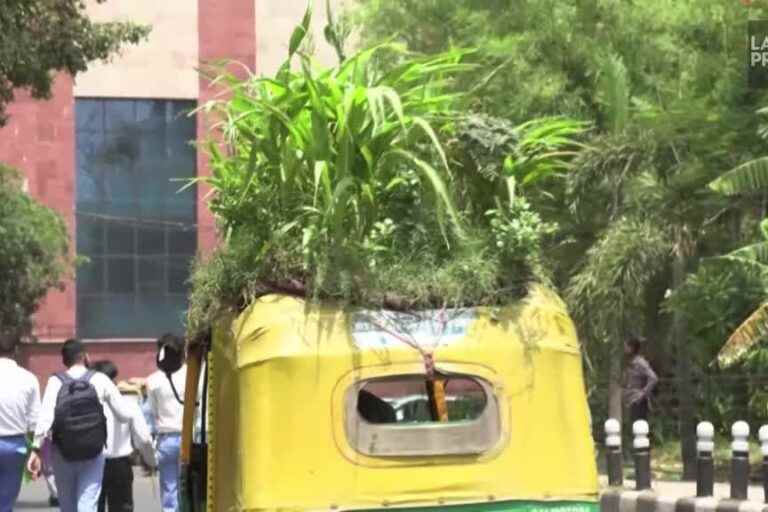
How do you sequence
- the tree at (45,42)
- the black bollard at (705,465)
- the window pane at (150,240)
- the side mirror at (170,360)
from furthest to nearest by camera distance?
the window pane at (150,240) → the tree at (45,42) → the black bollard at (705,465) → the side mirror at (170,360)

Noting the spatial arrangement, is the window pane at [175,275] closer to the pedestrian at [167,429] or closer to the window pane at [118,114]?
the window pane at [118,114]

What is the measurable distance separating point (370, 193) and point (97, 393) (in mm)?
4898

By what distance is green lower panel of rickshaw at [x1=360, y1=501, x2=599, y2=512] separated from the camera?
692 cm

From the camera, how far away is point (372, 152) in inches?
289

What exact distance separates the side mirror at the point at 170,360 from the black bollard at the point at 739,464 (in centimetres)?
553

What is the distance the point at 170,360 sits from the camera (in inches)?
488

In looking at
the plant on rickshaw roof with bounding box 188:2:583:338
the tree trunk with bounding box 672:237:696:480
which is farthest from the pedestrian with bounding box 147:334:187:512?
the tree trunk with bounding box 672:237:696:480

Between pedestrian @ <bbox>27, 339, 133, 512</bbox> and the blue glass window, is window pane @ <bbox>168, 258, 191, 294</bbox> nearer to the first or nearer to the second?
the blue glass window

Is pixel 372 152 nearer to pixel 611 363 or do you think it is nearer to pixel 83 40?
pixel 83 40

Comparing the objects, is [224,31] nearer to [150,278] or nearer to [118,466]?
[150,278]

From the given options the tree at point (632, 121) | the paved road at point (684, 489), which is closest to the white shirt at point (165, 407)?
the paved road at point (684, 489)

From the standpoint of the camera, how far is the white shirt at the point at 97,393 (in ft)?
37.3

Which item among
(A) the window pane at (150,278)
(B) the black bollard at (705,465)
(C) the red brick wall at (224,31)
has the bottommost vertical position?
(B) the black bollard at (705,465)

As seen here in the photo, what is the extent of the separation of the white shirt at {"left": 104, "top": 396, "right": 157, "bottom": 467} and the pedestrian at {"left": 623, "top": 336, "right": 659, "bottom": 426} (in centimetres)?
1023
